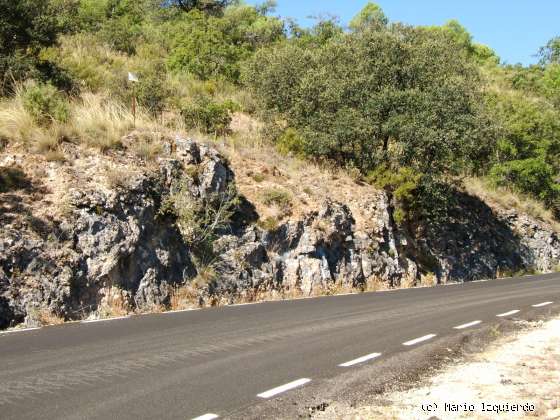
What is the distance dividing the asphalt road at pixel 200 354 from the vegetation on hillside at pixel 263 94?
704cm

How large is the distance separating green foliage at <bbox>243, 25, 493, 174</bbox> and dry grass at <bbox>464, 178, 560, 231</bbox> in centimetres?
790

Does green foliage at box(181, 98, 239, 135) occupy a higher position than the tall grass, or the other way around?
green foliage at box(181, 98, 239, 135)

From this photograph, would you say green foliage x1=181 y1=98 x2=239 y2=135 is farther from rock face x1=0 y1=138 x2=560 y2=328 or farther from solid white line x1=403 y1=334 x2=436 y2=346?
solid white line x1=403 y1=334 x2=436 y2=346

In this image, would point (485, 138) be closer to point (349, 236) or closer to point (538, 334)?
point (349, 236)

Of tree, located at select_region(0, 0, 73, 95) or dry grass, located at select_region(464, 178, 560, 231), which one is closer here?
tree, located at select_region(0, 0, 73, 95)

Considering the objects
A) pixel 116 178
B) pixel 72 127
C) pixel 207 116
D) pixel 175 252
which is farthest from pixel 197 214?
pixel 207 116

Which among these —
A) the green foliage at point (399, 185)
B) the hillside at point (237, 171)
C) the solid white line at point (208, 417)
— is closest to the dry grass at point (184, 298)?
the hillside at point (237, 171)

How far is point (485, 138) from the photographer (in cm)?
2502

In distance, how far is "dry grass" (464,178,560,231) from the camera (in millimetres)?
32987

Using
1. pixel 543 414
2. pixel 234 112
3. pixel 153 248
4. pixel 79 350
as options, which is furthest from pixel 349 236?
pixel 543 414

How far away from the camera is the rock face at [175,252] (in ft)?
37.1

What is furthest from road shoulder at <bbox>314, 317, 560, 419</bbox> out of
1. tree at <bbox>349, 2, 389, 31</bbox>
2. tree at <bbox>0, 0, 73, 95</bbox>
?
tree at <bbox>349, 2, 389, 31</bbox>

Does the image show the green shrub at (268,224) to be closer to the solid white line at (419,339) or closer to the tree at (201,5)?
the solid white line at (419,339)

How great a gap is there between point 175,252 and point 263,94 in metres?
13.9
